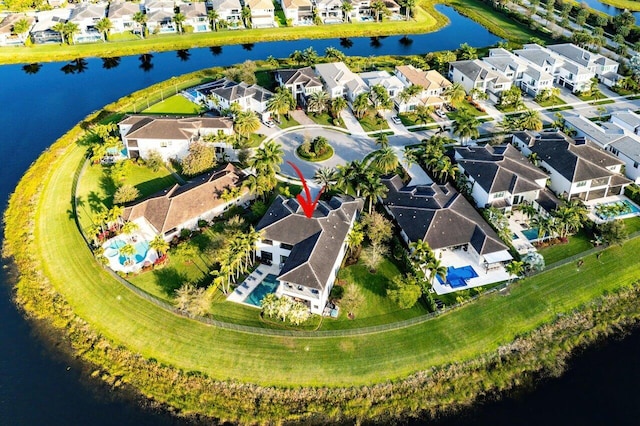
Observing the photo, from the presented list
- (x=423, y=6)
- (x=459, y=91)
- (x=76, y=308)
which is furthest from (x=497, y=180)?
(x=423, y=6)

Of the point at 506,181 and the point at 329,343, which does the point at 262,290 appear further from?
the point at 506,181

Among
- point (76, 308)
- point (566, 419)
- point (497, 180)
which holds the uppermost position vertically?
point (497, 180)

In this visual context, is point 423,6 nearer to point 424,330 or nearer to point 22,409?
point 424,330

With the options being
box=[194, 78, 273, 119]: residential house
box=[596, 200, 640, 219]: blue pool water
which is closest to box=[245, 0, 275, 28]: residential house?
box=[194, 78, 273, 119]: residential house

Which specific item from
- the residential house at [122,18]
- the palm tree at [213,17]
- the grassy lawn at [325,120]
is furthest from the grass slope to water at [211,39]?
the grassy lawn at [325,120]

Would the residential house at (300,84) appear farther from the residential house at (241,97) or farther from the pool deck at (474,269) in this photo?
the pool deck at (474,269)

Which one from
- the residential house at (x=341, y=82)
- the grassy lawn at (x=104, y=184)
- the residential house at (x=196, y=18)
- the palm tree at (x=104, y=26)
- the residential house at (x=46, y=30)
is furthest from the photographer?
the residential house at (x=196, y=18)

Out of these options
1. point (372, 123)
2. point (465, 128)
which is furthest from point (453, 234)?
point (372, 123)
